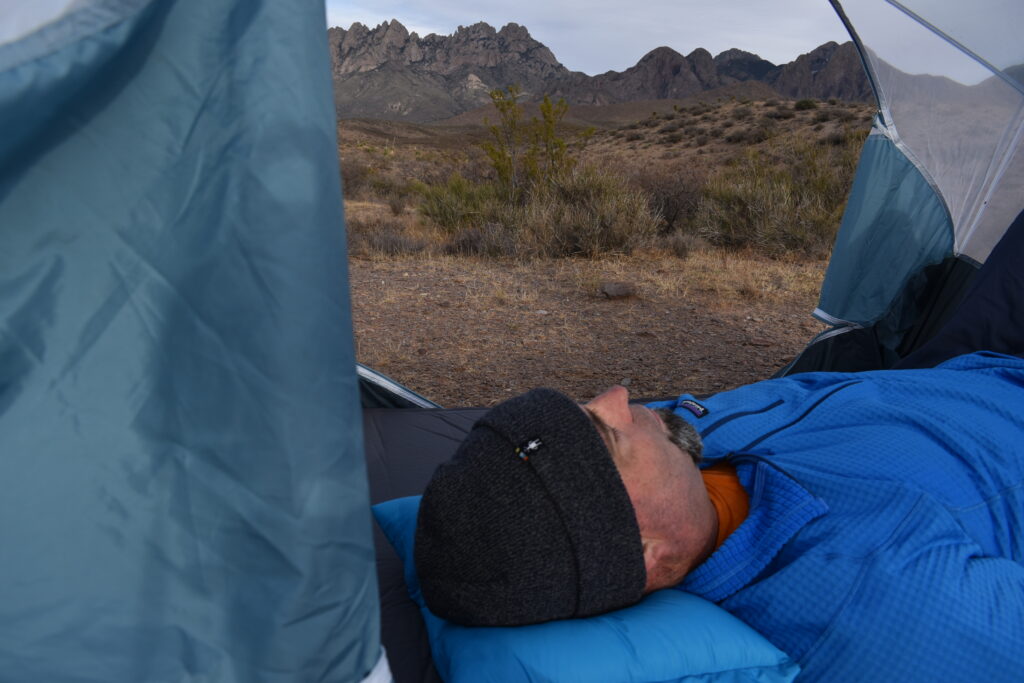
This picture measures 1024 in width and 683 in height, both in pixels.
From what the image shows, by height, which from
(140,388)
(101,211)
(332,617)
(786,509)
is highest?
(101,211)

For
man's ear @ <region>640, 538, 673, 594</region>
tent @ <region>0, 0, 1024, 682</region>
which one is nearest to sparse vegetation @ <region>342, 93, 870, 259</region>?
man's ear @ <region>640, 538, 673, 594</region>

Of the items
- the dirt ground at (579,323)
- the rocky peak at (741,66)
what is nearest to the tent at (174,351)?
the dirt ground at (579,323)

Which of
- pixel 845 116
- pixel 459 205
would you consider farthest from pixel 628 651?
pixel 845 116

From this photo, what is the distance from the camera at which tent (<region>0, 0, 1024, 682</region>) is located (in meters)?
0.72

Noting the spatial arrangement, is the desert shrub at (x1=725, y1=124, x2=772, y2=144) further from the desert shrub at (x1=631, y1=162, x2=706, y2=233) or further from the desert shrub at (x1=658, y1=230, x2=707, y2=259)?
the desert shrub at (x1=658, y1=230, x2=707, y2=259)

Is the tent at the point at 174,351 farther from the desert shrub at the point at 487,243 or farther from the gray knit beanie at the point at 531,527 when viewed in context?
the desert shrub at the point at 487,243

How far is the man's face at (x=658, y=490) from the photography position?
1.40m

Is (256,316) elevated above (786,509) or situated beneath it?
elevated above

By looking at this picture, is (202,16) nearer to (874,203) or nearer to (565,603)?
(565,603)


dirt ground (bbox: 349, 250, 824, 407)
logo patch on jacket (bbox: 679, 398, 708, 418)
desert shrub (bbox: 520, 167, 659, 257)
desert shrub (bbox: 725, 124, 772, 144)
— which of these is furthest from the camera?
desert shrub (bbox: 725, 124, 772, 144)

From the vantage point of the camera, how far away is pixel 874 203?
350 centimetres

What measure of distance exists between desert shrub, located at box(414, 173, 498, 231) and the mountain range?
84634 mm

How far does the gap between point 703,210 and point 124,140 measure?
8135 mm

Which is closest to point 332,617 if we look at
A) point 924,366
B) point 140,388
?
point 140,388
